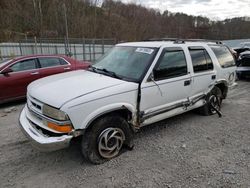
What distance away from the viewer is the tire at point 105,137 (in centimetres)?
302

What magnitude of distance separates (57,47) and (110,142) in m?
13.7

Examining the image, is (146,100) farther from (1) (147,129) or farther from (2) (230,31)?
(2) (230,31)

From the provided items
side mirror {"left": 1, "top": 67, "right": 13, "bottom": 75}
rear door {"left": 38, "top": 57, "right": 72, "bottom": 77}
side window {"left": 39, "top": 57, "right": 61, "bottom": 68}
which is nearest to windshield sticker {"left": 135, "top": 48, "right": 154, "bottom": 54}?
rear door {"left": 38, "top": 57, "right": 72, "bottom": 77}

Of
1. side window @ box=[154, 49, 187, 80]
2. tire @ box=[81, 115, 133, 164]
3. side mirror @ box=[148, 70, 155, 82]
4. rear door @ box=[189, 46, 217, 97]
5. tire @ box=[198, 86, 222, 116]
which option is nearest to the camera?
tire @ box=[81, 115, 133, 164]

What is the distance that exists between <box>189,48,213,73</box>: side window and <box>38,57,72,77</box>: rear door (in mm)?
4293

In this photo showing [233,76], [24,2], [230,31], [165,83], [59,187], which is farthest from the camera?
[230,31]

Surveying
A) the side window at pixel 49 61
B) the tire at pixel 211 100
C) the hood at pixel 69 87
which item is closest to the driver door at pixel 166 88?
the hood at pixel 69 87

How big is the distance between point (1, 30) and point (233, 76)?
795 inches

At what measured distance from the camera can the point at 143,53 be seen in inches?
149

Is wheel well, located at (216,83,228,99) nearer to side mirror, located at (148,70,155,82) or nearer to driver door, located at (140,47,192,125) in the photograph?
driver door, located at (140,47,192,125)

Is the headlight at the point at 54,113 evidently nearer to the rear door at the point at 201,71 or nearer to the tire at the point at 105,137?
the tire at the point at 105,137

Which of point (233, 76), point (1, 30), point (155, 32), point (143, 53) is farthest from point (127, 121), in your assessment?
point (155, 32)

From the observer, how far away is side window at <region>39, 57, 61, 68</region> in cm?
673

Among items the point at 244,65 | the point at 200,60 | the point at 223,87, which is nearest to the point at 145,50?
the point at 200,60
